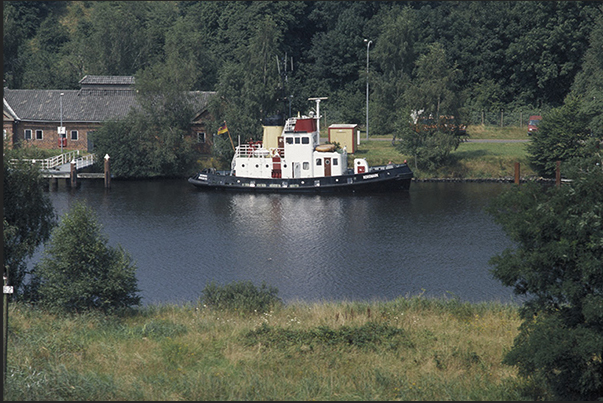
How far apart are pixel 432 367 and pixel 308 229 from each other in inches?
909

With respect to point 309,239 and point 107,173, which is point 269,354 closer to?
point 309,239

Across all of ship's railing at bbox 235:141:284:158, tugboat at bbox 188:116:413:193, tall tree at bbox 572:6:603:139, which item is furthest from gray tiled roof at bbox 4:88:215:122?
tall tree at bbox 572:6:603:139

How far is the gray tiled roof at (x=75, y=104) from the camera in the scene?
6104 centimetres

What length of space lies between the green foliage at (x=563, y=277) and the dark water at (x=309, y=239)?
11243 mm

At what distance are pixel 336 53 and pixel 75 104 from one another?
24.7m

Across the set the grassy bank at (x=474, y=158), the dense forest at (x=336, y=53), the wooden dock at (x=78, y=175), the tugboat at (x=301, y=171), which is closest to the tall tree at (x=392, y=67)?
the dense forest at (x=336, y=53)

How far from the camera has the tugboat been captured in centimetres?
5003

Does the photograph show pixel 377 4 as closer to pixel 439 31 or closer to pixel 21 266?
pixel 439 31

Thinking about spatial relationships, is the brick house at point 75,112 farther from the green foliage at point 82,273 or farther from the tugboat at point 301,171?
the green foliage at point 82,273

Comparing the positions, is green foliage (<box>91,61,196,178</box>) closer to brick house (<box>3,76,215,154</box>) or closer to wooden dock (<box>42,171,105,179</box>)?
wooden dock (<box>42,171,105,179</box>)

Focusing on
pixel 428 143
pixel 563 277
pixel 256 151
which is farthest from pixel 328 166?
pixel 563 277

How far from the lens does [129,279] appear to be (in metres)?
23.2

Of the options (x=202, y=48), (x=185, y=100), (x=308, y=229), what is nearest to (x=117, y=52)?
(x=202, y=48)

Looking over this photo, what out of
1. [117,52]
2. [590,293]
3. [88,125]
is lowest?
[590,293]
